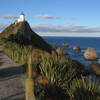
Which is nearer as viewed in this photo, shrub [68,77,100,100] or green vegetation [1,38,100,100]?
shrub [68,77,100,100]

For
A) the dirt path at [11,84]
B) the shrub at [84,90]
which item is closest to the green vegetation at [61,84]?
the shrub at [84,90]

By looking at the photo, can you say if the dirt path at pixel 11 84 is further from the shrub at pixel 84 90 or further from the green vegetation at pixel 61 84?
the shrub at pixel 84 90

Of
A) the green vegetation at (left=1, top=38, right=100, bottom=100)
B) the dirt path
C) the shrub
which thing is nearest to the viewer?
the shrub

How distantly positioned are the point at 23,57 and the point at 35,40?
49.4 meters

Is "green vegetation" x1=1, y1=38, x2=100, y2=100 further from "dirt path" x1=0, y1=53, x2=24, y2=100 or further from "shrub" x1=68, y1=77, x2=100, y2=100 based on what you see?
"dirt path" x1=0, y1=53, x2=24, y2=100

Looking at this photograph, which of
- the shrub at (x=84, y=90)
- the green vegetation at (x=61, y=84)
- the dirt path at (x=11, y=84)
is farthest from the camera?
the dirt path at (x=11, y=84)

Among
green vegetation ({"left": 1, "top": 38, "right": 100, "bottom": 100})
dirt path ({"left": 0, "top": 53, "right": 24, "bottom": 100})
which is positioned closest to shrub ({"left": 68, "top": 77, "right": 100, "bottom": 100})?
green vegetation ({"left": 1, "top": 38, "right": 100, "bottom": 100})

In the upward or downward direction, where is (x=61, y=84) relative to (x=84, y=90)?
downward

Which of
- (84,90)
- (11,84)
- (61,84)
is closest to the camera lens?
(84,90)

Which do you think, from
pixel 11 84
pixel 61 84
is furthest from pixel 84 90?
pixel 11 84

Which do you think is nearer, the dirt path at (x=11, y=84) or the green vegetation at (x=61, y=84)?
the green vegetation at (x=61, y=84)

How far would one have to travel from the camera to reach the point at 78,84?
1141 centimetres

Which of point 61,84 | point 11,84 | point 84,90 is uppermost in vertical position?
point 84,90

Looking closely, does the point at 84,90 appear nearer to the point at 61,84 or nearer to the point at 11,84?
the point at 61,84
